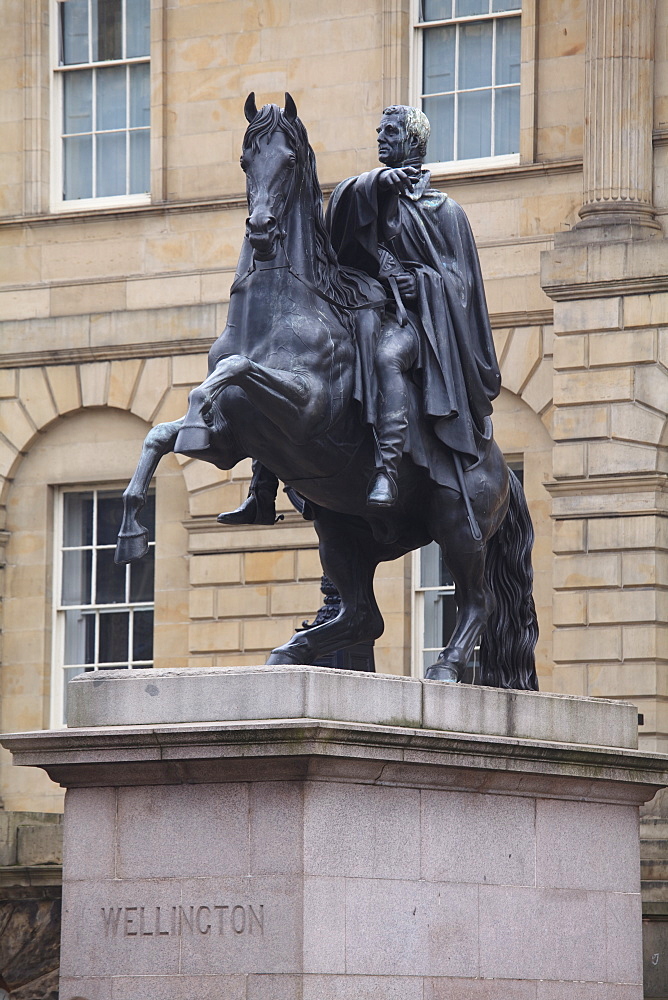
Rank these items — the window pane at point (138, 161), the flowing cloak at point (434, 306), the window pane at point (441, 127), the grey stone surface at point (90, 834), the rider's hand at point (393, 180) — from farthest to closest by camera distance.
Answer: the window pane at point (138, 161)
the window pane at point (441, 127)
the rider's hand at point (393, 180)
the flowing cloak at point (434, 306)
the grey stone surface at point (90, 834)

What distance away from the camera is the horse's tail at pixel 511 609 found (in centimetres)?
1412

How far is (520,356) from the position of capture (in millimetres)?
26859

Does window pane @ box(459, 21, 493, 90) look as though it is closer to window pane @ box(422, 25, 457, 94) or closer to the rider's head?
window pane @ box(422, 25, 457, 94)

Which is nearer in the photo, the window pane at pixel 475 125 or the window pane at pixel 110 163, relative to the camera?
the window pane at pixel 475 125

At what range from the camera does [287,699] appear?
38.7 feet

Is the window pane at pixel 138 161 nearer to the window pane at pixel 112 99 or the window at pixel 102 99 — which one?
the window at pixel 102 99

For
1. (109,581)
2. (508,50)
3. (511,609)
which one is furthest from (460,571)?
(109,581)

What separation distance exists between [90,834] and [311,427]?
226 cm

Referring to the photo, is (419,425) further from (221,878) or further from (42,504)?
(42,504)

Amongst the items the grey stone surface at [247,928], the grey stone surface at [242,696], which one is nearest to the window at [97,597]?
the grey stone surface at [242,696]

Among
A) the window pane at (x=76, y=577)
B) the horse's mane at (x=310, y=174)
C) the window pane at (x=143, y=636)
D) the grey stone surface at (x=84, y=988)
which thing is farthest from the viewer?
the window pane at (x=76, y=577)

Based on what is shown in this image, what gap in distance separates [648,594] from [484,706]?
477 inches

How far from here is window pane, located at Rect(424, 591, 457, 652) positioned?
27.0m

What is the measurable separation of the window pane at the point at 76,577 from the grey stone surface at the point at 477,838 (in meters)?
16.6
